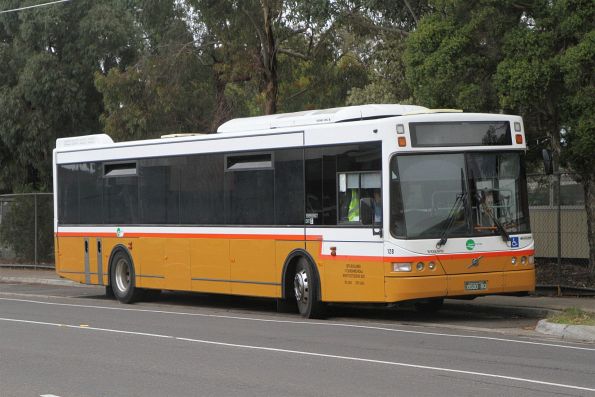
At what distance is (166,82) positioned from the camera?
1296 inches

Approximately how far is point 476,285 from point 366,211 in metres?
2.07

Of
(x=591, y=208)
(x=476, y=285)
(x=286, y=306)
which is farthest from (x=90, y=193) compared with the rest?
(x=591, y=208)

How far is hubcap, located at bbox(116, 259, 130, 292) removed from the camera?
22177mm

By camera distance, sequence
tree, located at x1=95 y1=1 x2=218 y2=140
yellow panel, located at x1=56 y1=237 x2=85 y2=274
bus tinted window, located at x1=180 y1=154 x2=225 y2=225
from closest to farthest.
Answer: bus tinted window, located at x1=180 y1=154 x2=225 y2=225 < yellow panel, located at x1=56 y1=237 x2=85 y2=274 < tree, located at x1=95 y1=1 x2=218 y2=140

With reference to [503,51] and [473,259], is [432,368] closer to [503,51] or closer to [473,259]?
[473,259]

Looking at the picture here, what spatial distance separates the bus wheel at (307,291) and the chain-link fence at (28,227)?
16409 mm

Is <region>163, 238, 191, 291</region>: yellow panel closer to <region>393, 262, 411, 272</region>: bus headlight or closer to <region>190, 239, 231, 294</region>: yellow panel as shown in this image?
<region>190, 239, 231, 294</region>: yellow panel

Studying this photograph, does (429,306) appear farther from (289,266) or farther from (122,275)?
(122,275)

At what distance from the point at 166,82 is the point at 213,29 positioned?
2.63 m

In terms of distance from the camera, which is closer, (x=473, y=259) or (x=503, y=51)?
(x=473, y=259)

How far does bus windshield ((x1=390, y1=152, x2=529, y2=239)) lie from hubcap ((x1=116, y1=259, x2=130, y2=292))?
810 cm

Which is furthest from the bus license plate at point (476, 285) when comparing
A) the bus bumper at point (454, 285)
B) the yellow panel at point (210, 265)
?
the yellow panel at point (210, 265)

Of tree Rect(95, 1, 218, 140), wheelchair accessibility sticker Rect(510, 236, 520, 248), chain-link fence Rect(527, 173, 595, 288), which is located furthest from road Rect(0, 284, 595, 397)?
tree Rect(95, 1, 218, 140)

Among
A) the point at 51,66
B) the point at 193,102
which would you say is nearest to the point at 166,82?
the point at 193,102
